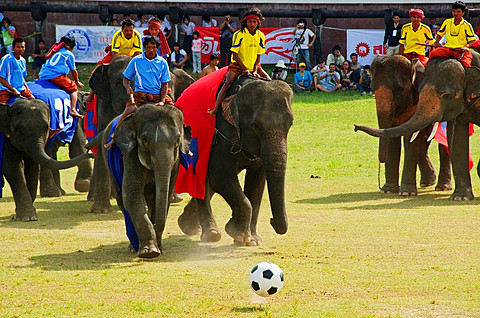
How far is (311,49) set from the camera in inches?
1289

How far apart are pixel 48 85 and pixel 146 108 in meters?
6.35

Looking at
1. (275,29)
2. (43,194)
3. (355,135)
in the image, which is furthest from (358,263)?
(275,29)

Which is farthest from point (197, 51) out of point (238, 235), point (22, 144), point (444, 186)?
point (238, 235)

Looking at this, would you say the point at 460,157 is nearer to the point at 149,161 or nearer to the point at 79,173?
the point at 79,173

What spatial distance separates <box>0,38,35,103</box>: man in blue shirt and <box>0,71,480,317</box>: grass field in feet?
6.04

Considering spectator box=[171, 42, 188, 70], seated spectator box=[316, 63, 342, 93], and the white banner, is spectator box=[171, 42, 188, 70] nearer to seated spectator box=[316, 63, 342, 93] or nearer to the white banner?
seated spectator box=[316, 63, 342, 93]

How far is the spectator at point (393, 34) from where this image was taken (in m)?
30.1

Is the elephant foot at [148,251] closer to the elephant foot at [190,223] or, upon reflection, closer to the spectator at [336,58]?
the elephant foot at [190,223]

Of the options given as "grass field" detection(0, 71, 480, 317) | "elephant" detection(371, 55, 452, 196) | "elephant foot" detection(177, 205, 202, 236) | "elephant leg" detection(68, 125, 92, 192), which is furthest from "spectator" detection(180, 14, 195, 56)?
"elephant foot" detection(177, 205, 202, 236)

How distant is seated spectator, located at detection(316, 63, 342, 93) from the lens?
1227 inches

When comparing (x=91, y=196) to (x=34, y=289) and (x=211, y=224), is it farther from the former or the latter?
(x=34, y=289)

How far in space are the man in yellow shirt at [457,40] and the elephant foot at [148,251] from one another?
793 centimetres

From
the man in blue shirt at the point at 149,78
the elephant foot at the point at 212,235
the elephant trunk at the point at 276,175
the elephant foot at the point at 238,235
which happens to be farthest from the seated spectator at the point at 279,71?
the elephant trunk at the point at 276,175

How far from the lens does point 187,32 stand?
32.2 m
